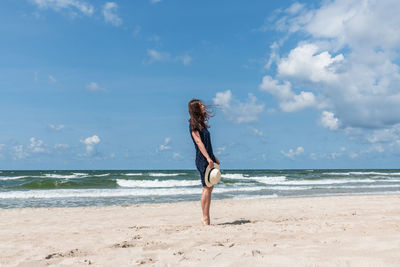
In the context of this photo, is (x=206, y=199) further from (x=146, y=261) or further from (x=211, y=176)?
(x=146, y=261)

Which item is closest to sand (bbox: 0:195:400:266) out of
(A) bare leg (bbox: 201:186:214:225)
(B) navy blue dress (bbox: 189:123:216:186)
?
(A) bare leg (bbox: 201:186:214:225)

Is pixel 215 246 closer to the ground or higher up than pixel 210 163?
closer to the ground

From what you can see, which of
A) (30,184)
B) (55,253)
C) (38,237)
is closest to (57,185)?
(30,184)

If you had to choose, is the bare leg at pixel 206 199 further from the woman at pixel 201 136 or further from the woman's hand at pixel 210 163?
the woman's hand at pixel 210 163

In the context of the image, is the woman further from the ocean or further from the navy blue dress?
the ocean

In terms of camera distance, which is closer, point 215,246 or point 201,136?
point 215,246

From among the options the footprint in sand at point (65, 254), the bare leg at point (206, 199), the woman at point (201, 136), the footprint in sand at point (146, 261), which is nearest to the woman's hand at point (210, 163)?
the woman at point (201, 136)

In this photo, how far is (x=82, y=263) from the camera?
12.3 ft

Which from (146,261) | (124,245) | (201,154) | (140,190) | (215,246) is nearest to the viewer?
(146,261)

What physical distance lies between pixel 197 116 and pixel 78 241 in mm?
2495

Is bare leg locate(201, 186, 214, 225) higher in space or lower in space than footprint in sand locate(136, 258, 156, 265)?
higher

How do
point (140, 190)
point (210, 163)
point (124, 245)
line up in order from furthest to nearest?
point (140, 190) < point (210, 163) < point (124, 245)

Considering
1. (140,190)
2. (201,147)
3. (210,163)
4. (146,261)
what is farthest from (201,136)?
(140,190)

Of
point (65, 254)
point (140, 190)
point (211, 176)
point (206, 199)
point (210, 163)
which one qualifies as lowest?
point (140, 190)
